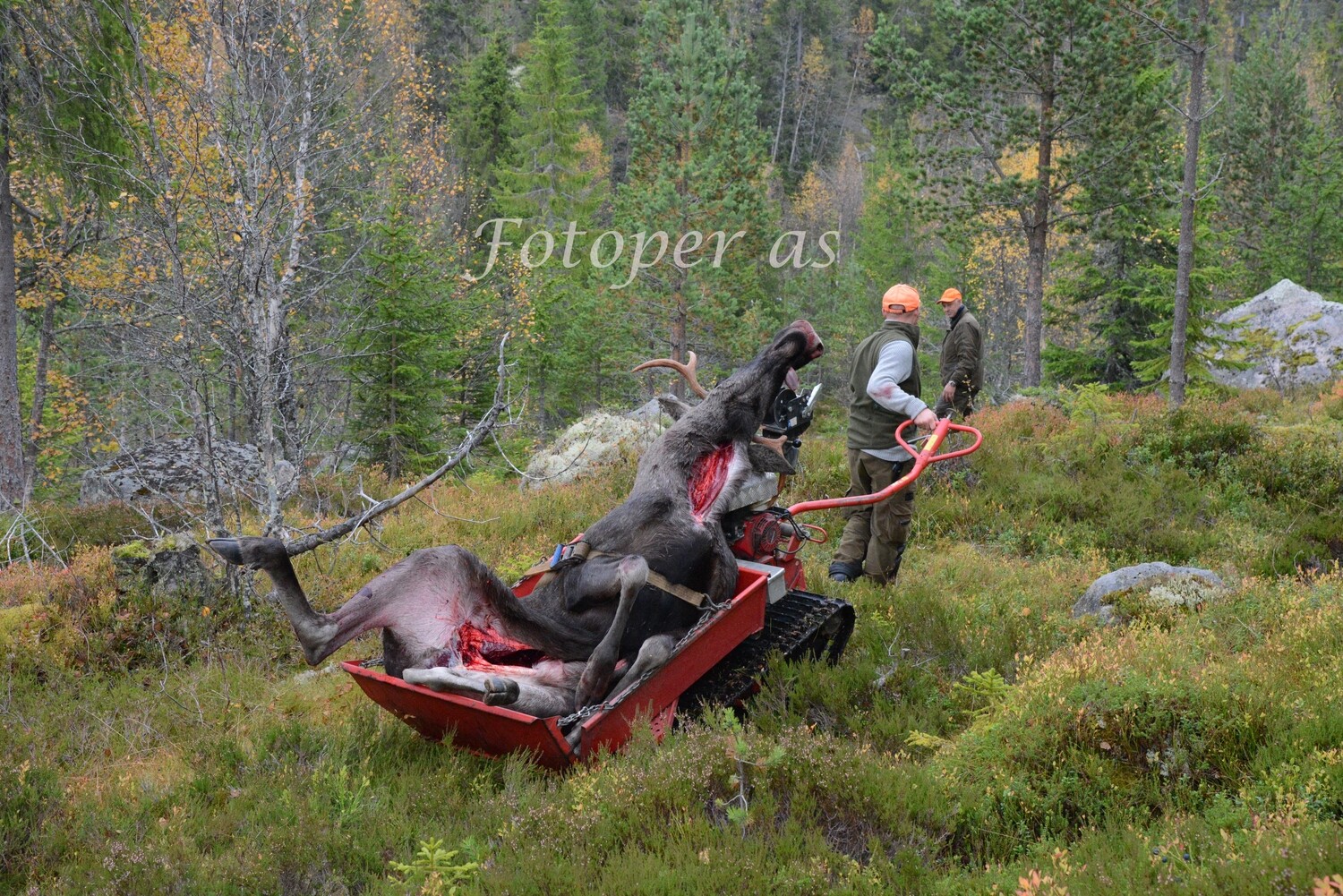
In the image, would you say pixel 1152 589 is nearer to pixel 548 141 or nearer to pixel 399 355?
pixel 399 355

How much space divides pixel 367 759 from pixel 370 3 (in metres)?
18.0

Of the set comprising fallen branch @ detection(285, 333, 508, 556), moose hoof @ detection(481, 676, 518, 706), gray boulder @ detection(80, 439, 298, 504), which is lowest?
gray boulder @ detection(80, 439, 298, 504)

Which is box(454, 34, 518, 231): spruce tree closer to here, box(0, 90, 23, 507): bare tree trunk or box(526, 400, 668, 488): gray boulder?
box(0, 90, 23, 507): bare tree trunk

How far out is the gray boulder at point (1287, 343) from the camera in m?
17.4

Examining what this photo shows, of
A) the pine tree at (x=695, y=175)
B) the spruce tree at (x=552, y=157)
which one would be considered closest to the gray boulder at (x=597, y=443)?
the pine tree at (x=695, y=175)

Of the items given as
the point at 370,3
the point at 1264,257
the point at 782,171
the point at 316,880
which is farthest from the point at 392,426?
the point at 782,171

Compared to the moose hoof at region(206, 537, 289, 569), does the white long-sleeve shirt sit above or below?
above

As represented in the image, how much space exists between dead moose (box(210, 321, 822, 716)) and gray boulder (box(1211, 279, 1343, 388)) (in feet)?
50.5

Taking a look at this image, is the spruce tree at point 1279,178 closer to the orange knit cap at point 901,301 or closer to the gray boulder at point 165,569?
the orange knit cap at point 901,301

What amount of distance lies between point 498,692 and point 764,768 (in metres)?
1.10

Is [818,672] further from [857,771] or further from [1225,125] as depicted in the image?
[1225,125]

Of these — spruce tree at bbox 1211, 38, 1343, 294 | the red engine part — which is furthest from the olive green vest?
spruce tree at bbox 1211, 38, 1343, 294

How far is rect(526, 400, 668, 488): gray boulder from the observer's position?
36.2 ft

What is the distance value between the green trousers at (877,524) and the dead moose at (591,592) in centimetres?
162
